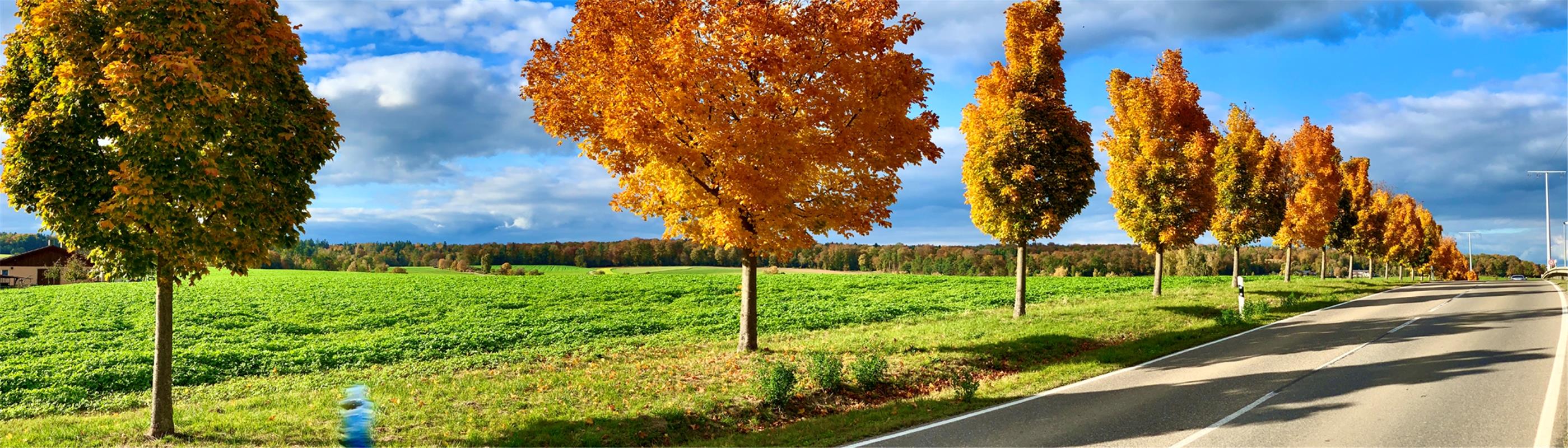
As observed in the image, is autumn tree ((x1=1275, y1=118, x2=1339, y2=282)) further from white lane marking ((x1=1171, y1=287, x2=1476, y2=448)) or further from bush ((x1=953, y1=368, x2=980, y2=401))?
bush ((x1=953, y1=368, x2=980, y2=401))

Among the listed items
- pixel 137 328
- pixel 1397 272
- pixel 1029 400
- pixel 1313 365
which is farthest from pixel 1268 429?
pixel 1397 272

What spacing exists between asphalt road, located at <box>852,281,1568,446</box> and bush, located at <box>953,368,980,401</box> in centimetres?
69

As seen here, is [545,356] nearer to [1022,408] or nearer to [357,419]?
[357,419]

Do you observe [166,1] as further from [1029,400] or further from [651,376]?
[1029,400]

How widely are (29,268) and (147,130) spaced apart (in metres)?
73.6

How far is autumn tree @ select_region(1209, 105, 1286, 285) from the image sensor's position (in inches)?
1565

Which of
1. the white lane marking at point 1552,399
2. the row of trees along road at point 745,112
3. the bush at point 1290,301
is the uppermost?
the row of trees along road at point 745,112

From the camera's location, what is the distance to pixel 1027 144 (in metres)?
25.2

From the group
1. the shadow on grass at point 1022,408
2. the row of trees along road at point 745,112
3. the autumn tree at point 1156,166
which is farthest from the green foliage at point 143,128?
the autumn tree at point 1156,166

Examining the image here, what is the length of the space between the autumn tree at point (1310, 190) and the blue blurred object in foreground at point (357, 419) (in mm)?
47674

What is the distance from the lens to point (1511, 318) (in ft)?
84.7

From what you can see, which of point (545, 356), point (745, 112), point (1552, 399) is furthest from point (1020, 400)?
point (545, 356)

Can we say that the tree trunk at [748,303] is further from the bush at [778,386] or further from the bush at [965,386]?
the bush at [965,386]

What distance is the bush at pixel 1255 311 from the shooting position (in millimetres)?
25750
